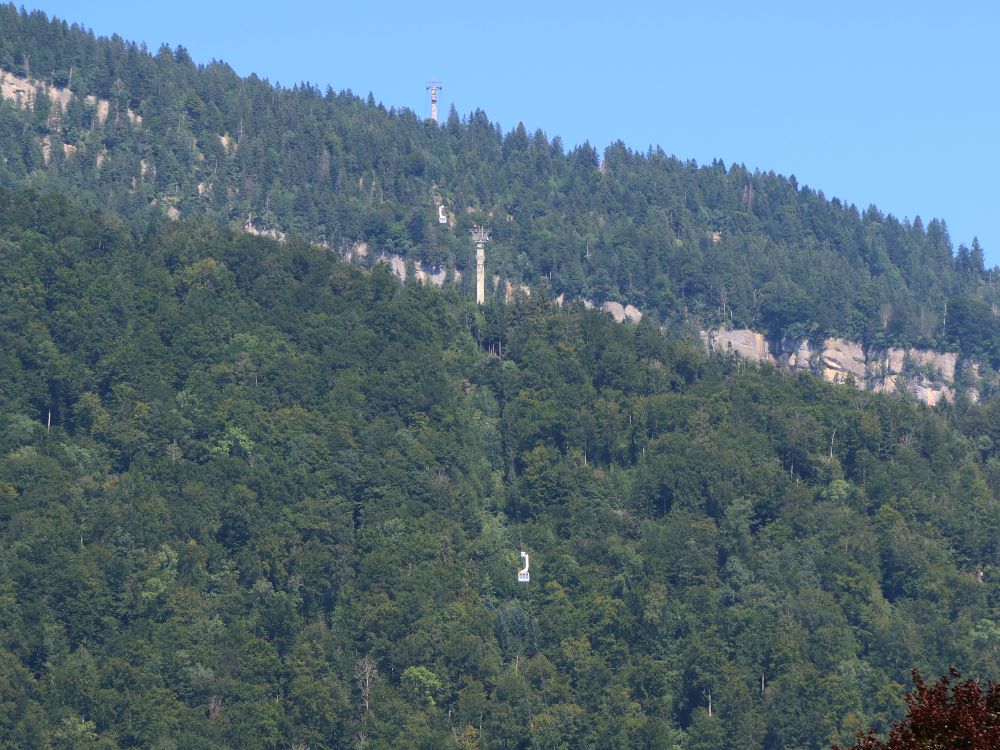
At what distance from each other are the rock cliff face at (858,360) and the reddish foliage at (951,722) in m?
140

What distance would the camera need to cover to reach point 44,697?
95000mm

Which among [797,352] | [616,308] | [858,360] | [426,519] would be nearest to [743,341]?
[797,352]

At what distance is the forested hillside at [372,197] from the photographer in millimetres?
170125

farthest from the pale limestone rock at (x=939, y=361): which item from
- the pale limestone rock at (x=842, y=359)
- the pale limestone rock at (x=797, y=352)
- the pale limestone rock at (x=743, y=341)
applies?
the pale limestone rock at (x=743, y=341)

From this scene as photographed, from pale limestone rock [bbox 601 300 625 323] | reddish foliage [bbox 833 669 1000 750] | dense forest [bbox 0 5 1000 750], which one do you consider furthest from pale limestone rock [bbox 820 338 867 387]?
reddish foliage [bbox 833 669 1000 750]

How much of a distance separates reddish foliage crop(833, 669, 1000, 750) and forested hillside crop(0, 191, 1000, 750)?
225ft

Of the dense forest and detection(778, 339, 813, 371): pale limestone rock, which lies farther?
detection(778, 339, 813, 371): pale limestone rock

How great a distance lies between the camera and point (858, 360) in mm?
172375

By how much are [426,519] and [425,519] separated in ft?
0.26

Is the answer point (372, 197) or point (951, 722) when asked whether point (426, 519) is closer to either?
point (372, 197)

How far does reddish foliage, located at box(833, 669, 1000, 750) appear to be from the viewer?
1125 inches

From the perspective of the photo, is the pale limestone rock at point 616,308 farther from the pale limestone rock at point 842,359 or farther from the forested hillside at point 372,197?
the pale limestone rock at point 842,359

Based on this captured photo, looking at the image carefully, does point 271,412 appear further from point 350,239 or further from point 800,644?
point 350,239

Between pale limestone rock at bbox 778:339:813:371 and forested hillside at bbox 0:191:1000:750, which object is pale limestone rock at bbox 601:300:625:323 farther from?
forested hillside at bbox 0:191:1000:750
